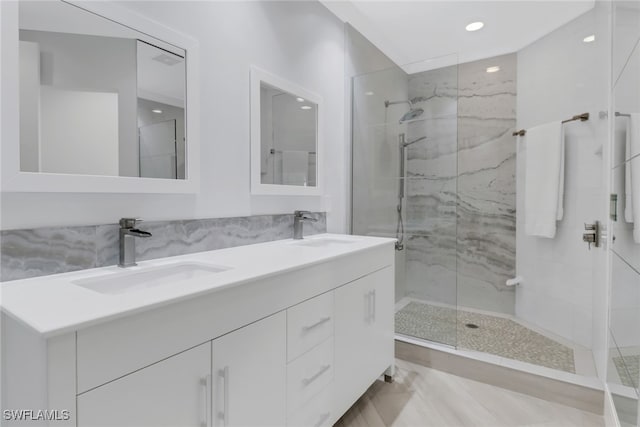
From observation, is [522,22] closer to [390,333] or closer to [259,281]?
[390,333]

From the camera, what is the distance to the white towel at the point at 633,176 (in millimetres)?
970

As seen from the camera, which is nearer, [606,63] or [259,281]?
[259,281]

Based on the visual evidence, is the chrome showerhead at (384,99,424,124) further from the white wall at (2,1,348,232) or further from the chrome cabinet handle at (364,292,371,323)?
the chrome cabinet handle at (364,292,371,323)

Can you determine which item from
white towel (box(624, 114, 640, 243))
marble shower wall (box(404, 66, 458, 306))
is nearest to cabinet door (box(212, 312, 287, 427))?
white towel (box(624, 114, 640, 243))


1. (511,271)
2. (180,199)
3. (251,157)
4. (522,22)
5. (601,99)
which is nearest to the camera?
(180,199)

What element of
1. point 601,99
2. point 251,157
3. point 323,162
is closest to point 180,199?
point 251,157

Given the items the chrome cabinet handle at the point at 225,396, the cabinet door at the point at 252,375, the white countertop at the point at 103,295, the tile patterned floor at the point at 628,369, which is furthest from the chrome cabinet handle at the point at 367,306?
the tile patterned floor at the point at 628,369

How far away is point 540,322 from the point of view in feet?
8.91

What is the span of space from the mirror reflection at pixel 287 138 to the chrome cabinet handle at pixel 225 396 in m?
1.06

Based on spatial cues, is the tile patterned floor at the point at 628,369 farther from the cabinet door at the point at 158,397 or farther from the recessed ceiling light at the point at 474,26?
the recessed ceiling light at the point at 474,26

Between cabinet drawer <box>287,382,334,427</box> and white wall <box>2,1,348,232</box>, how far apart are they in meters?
0.90

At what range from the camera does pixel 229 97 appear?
63.7 inches

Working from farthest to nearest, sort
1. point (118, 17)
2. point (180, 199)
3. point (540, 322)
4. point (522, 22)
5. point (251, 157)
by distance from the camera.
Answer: point (540, 322) → point (522, 22) → point (251, 157) → point (180, 199) → point (118, 17)

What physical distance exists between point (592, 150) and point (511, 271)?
46.7 inches
